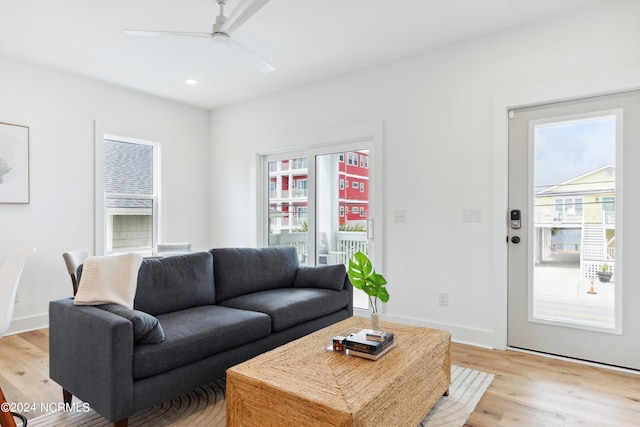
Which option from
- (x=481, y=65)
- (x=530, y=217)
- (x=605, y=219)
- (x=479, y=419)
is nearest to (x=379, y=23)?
(x=481, y=65)

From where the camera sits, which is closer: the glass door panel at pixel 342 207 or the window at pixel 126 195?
the glass door panel at pixel 342 207

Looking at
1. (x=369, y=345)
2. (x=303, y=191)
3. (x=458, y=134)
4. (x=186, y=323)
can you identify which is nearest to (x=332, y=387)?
(x=369, y=345)

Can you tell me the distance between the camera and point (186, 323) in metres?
2.30

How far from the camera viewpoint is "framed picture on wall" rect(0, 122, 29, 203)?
361 cm

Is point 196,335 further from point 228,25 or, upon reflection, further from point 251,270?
point 228,25

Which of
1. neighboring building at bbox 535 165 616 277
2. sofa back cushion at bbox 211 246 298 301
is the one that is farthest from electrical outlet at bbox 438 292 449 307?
sofa back cushion at bbox 211 246 298 301

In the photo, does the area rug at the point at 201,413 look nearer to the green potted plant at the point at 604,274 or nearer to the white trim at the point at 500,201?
the white trim at the point at 500,201

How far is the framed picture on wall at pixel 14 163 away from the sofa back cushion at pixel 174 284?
2.05m

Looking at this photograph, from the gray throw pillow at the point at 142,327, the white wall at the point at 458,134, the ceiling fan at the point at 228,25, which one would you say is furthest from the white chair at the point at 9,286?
the white wall at the point at 458,134

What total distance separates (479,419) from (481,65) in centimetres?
278

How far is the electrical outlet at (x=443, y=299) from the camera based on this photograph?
3445 mm

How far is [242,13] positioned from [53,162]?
2.91 meters

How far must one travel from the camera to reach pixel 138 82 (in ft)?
14.3

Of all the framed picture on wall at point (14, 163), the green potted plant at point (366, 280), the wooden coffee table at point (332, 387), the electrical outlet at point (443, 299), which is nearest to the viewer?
the wooden coffee table at point (332, 387)
